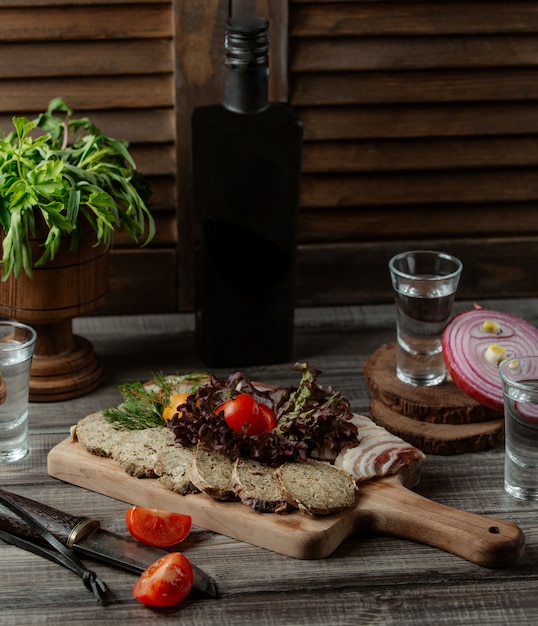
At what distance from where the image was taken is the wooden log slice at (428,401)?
1.64 metres

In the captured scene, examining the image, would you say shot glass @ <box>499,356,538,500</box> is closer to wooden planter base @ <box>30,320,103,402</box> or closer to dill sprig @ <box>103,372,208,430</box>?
dill sprig @ <box>103,372,208,430</box>

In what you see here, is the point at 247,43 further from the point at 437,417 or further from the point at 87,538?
the point at 87,538

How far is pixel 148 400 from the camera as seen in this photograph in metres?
1.63

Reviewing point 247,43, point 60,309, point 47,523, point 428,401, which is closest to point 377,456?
point 428,401

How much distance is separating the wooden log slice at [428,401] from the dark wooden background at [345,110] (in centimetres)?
46

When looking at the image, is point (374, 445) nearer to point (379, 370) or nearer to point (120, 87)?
point (379, 370)

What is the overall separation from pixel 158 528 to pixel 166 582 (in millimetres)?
121

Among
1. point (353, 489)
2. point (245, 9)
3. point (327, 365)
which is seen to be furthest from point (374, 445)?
point (245, 9)

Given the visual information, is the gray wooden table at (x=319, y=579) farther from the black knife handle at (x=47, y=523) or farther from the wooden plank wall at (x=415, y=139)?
the wooden plank wall at (x=415, y=139)

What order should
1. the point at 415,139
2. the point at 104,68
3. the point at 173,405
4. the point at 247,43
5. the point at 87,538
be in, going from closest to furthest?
the point at 87,538 < the point at 173,405 < the point at 247,43 < the point at 104,68 < the point at 415,139

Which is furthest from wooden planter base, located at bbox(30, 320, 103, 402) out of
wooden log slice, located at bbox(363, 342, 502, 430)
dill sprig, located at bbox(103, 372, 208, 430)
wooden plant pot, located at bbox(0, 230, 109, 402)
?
wooden log slice, located at bbox(363, 342, 502, 430)

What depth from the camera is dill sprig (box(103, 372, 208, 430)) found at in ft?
5.18

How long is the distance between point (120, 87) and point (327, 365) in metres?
0.65

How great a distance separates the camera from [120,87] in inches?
76.3
